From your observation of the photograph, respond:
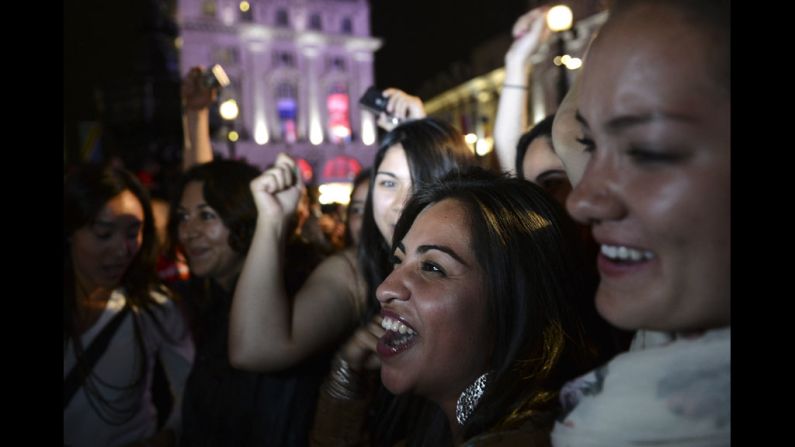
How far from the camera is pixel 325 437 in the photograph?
2328mm

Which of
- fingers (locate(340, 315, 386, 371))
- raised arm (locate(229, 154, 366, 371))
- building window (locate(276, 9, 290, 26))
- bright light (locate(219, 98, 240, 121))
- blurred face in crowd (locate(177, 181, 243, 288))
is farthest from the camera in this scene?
building window (locate(276, 9, 290, 26))

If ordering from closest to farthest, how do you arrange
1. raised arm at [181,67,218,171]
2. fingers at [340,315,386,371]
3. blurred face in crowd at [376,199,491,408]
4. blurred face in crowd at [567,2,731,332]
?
blurred face in crowd at [567,2,731,332] → blurred face in crowd at [376,199,491,408] → fingers at [340,315,386,371] → raised arm at [181,67,218,171]

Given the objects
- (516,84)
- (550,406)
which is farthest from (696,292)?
(516,84)

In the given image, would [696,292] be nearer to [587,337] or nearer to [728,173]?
[728,173]

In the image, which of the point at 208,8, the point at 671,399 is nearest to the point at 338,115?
A: the point at 208,8

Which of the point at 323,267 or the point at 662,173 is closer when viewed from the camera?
the point at 662,173

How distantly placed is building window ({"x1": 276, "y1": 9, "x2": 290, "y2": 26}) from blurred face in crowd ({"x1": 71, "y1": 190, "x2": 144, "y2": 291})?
161 ft

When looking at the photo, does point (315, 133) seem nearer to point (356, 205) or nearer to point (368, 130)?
point (368, 130)

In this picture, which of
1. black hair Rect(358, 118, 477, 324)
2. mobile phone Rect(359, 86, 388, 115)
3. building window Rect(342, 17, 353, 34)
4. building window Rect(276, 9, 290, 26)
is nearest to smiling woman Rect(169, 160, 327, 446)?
black hair Rect(358, 118, 477, 324)

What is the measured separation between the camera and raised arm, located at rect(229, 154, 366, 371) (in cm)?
244

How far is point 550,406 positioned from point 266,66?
4974cm

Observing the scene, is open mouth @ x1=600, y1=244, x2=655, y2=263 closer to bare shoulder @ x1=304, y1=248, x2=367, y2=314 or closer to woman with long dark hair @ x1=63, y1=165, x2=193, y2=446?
bare shoulder @ x1=304, y1=248, x2=367, y2=314

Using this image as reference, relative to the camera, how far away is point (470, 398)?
1.70 metres

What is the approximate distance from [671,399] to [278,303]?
6.35ft
